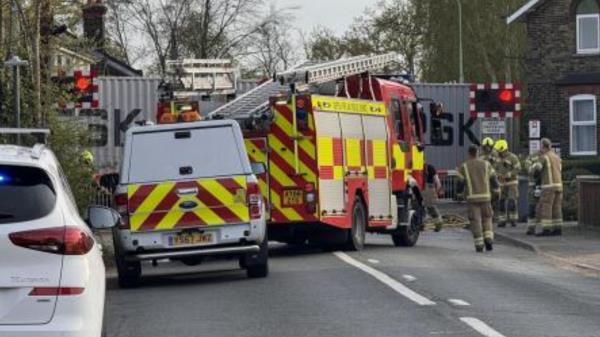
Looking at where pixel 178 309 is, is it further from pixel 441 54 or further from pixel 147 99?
pixel 441 54

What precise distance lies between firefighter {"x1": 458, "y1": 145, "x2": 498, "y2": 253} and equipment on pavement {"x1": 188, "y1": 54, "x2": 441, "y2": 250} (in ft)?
4.53

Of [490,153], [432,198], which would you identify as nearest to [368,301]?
[490,153]

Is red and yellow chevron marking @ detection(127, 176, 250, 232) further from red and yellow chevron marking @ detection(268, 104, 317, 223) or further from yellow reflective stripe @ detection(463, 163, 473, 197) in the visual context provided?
yellow reflective stripe @ detection(463, 163, 473, 197)

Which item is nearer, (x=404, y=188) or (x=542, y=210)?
(x=404, y=188)

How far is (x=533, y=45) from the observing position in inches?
1800

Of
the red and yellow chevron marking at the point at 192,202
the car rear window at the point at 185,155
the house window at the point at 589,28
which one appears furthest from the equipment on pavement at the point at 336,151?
the house window at the point at 589,28

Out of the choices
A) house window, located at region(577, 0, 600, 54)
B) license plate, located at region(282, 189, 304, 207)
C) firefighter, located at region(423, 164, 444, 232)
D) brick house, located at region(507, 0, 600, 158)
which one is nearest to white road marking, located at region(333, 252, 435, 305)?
license plate, located at region(282, 189, 304, 207)

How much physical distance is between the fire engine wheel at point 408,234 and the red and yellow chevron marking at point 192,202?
777cm

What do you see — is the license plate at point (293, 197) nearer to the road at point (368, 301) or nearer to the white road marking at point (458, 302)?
the road at point (368, 301)

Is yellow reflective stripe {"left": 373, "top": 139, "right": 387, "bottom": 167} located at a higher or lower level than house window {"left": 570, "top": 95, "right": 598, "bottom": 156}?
lower

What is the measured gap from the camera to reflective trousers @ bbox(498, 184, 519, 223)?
29.2 metres

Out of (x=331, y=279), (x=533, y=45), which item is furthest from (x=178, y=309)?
Result: (x=533, y=45)

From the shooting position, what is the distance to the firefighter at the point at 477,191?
21.8 m

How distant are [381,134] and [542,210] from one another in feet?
16.0
